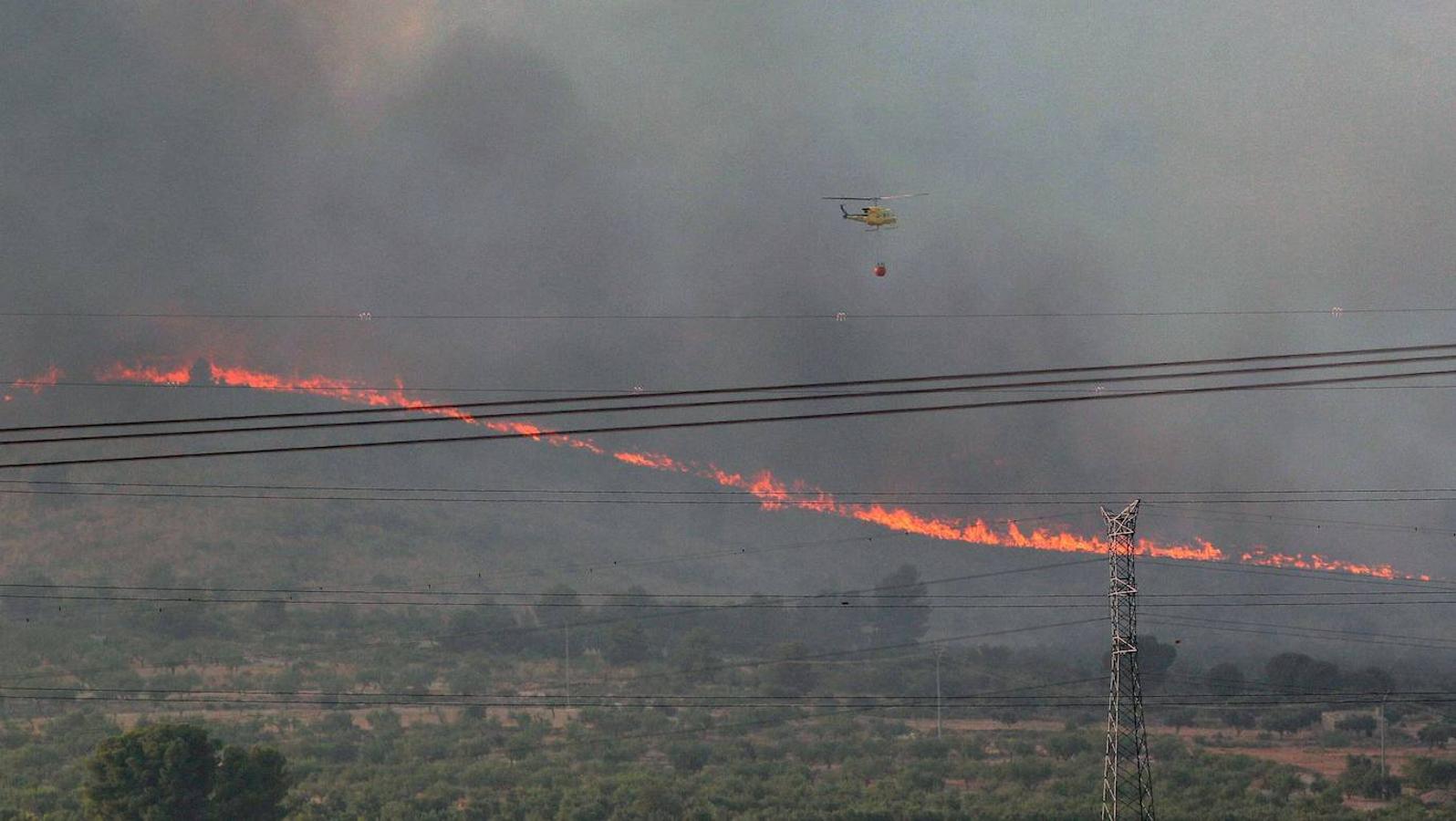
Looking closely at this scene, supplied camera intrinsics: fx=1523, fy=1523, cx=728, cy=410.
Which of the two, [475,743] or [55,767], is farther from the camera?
[475,743]

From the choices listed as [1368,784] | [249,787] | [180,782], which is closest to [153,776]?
[180,782]

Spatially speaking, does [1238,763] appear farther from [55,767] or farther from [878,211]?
[55,767]

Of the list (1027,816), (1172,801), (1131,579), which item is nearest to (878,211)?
(1131,579)

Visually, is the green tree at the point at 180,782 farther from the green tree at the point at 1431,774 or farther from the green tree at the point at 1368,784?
the green tree at the point at 1431,774

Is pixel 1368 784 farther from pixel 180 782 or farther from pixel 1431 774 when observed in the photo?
pixel 180 782

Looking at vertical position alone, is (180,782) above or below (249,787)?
above

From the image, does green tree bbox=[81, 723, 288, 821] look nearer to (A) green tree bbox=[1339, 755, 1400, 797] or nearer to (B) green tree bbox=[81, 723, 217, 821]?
(B) green tree bbox=[81, 723, 217, 821]

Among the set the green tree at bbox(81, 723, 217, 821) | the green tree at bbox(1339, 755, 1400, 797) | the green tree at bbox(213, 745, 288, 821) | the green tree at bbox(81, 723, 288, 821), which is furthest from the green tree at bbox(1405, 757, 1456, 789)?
the green tree at bbox(81, 723, 217, 821)

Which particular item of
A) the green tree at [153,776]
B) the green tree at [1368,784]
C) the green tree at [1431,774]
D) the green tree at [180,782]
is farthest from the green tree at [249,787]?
the green tree at [1431,774]
